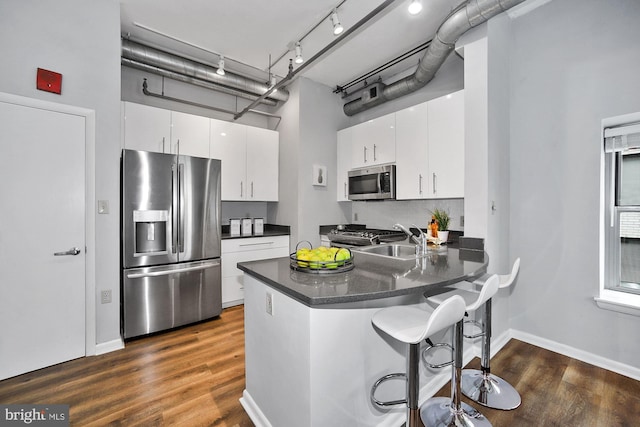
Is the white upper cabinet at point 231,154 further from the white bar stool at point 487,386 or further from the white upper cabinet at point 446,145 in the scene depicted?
the white bar stool at point 487,386

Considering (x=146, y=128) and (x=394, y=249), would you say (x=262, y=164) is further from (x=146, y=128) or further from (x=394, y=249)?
(x=394, y=249)

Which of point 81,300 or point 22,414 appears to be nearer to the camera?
point 22,414

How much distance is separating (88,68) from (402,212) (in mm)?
3615

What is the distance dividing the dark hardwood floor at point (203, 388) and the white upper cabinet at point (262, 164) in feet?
6.94

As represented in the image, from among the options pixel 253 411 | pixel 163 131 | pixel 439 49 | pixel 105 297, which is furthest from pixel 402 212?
pixel 105 297

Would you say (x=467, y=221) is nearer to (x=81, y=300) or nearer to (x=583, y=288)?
(x=583, y=288)

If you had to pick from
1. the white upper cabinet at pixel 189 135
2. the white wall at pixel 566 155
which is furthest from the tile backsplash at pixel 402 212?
the white upper cabinet at pixel 189 135

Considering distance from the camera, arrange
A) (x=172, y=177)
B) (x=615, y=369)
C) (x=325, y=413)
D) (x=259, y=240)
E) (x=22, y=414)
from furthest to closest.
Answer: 1. (x=259, y=240)
2. (x=172, y=177)
3. (x=615, y=369)
4. (x=22, y=414)
5. (x=325, y=413)

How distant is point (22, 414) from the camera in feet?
5.68

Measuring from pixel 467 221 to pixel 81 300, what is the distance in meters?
3.46

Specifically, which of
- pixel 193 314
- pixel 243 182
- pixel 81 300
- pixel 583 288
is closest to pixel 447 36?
pixel 583 288

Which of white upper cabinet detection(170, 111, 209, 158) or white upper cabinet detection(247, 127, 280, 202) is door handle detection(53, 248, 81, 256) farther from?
white upper cabinet detection(247, 127, 280, 202)

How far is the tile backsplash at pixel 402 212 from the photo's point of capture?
318 cm

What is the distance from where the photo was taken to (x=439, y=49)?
266 cm
